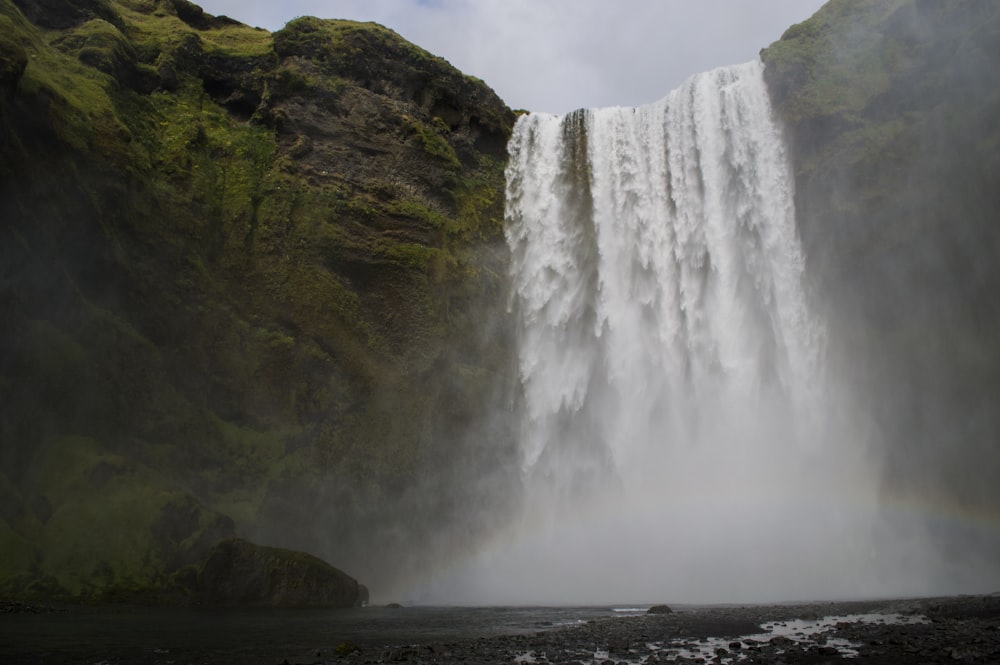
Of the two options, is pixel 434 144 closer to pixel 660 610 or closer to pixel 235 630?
pixel 660 610

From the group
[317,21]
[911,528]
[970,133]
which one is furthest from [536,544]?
[317,21]

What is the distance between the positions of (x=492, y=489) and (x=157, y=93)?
25.1 metres

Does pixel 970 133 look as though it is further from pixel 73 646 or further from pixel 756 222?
pixel 73 646

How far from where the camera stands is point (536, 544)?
31.3m

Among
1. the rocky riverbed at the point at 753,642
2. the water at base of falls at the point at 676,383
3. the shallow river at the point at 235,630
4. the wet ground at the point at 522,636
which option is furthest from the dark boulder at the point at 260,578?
the rocky riverbed at the point at 753,642

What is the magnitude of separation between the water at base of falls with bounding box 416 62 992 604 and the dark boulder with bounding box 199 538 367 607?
806 cm

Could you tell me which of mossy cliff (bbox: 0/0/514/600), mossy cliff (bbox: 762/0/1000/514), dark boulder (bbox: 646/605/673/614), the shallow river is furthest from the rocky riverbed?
mossy cliff (bbox: 0/0/514/600)

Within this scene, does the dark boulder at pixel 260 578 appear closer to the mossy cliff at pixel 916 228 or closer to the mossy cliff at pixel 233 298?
the mossy cliff at pixel 233 298

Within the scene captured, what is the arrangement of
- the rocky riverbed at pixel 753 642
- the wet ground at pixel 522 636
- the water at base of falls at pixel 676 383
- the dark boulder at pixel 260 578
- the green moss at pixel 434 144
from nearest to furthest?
the rocky riverbed at pixel 753 642, the wet ground at pixel 522 636, the dark boulder at pixel 260 578, the water at base of falls at pixel 676 383, the green moss at pixel 434 144

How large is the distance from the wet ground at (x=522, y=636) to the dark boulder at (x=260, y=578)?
193 centimetres

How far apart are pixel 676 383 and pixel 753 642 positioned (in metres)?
21.6

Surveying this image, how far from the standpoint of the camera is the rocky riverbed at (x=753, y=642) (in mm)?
10594

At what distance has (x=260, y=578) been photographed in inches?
864

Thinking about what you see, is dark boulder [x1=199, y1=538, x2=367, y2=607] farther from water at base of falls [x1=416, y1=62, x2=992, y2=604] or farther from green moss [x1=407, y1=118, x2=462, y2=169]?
green moss [x1=407, y1=118, x2=462, y2=169]
